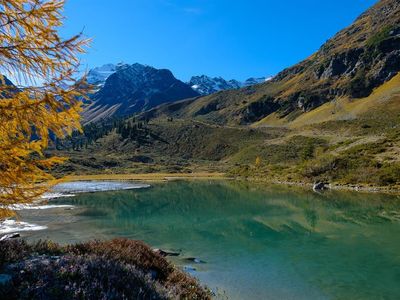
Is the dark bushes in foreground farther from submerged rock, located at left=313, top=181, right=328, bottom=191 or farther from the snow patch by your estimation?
submerged rock, located at left=313, top=181, right=328, bottom=191

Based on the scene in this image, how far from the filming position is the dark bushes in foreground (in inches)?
310

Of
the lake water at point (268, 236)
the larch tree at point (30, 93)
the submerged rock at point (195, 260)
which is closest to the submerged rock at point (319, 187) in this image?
the lake water at point (268, 236)

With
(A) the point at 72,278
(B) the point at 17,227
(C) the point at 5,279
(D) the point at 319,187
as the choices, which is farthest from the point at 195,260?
(D) the point at 319,187

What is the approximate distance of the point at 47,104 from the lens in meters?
8.45

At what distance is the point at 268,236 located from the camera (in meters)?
27.5

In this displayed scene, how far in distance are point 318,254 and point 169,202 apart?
31.4 m

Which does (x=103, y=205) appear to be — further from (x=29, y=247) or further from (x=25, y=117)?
(x=25, y=117)

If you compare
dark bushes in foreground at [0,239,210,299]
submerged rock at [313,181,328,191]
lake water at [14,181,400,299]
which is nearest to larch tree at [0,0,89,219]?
dark bushes in foreground at [0,239,210,299]

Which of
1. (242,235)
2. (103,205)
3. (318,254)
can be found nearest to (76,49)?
(318,254)

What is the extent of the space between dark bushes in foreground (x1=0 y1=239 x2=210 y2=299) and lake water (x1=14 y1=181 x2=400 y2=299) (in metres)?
5.55

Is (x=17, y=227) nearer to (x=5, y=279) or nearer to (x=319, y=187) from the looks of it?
(x=5, y=279)

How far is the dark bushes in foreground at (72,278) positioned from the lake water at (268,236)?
5.55 metres

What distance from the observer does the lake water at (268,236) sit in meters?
16.2

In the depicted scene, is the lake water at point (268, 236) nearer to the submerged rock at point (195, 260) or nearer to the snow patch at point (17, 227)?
the submerged rock at point (195, 260)
